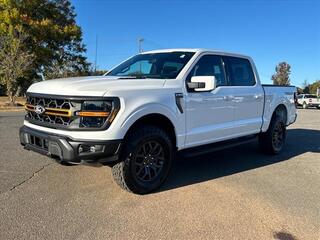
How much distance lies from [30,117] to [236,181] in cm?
314

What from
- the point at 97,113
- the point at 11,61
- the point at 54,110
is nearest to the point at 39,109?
the point at 54,110

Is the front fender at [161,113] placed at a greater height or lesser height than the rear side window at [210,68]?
lesser

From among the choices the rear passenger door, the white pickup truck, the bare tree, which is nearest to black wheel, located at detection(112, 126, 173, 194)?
the white pickup truck

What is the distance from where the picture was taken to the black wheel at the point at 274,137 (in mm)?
7633

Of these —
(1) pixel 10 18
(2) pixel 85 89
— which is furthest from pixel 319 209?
(1) pixel 10 18

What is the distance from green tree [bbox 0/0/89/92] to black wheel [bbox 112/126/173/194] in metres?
25.9

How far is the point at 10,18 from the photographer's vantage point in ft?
96.0

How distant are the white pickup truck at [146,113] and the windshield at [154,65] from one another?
0.02 m

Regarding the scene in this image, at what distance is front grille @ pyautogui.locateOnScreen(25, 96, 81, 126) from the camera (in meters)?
4.43

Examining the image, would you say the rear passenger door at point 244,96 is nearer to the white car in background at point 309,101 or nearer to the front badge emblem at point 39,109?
the front badge emblem at point 39,109

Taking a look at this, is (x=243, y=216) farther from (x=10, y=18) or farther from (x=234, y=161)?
(x=10, y=18)

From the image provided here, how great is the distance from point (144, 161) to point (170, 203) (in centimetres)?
68

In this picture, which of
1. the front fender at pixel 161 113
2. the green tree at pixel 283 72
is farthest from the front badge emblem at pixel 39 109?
the green tree at pixel 283 72

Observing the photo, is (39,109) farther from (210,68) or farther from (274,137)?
(274,137)
